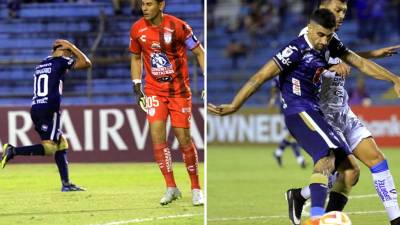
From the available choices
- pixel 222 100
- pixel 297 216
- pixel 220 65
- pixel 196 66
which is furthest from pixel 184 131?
pixel 220 65

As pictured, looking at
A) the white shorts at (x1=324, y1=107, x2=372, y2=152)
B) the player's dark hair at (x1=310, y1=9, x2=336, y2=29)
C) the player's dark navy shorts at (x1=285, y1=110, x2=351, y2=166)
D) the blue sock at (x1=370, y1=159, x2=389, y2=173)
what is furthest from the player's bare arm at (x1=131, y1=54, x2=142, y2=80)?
the blue sock at (x1=370, y1=159, x2=389, y2=173)

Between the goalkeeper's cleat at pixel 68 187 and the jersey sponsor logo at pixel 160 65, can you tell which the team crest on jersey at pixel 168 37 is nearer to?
the jersey sponsor logo at pixel 160 65

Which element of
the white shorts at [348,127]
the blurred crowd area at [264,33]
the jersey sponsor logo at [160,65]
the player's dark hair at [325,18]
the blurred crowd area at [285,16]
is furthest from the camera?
the blurred crowd area at [285,16]

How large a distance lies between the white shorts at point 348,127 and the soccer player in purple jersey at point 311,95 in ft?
0.60

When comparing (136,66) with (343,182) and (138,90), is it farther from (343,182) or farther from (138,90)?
(343,182)

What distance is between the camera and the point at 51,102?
7289 mm

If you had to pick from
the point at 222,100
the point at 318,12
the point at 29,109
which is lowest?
the point at 222,100

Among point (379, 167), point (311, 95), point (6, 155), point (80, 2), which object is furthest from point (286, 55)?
point (80, 2)

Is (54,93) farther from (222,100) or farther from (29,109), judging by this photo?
(222,100)

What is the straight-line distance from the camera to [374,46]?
23.2 meters

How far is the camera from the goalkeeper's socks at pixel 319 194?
648 cm

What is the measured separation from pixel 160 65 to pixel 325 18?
172 centimetres

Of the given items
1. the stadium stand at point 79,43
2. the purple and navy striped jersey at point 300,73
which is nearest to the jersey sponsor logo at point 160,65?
the stadium stand at point 79,43

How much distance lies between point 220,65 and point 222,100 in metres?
1.74
